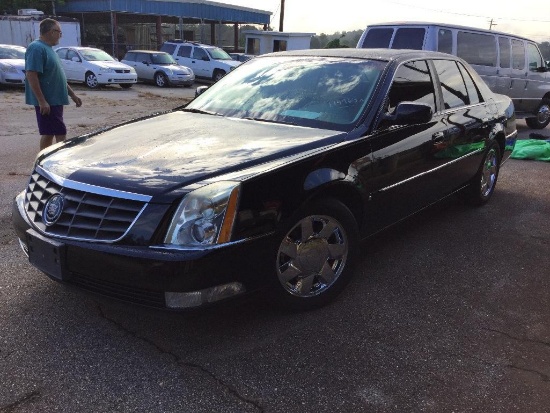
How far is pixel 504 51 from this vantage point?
420 inches

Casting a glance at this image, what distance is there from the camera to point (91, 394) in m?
2.43

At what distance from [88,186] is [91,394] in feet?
3.39

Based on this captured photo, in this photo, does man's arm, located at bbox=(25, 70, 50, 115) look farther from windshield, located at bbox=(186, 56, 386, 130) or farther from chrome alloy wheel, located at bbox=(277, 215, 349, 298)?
chrome alloy wheel, located at bbox=(277, 215, 349, 298)

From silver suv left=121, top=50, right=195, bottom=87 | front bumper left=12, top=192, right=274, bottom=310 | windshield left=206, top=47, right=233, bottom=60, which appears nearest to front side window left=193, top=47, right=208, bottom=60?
windshield left=206, top=47, right=233, bottom=60

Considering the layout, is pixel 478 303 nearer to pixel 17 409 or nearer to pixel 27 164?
pixel 17 409

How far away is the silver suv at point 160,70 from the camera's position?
21.5m

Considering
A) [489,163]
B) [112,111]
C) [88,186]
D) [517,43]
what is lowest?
[112,111]

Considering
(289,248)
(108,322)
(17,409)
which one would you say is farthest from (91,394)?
(289,248)

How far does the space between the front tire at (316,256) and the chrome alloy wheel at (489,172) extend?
9.11ft

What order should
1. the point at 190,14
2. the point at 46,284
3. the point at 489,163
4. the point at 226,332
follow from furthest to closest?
the point at 190,14 < the point at 489,163 < the point at 46,284 < the point at 226,332

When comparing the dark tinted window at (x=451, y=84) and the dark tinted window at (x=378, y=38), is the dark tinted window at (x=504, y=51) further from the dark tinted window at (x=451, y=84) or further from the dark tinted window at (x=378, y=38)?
the dark tinted window at (x=451, y=84)

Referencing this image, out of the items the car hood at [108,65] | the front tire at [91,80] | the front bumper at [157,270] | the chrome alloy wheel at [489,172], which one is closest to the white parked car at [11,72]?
the front tire at [91,80]

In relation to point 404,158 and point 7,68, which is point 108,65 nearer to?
point 7,68

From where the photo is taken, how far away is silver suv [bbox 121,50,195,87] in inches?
846
